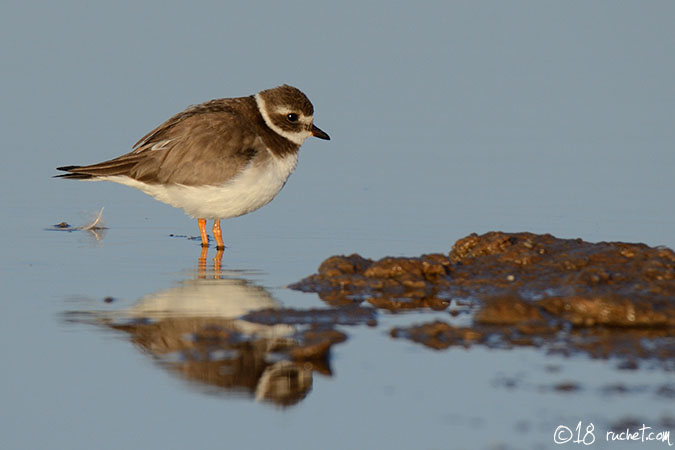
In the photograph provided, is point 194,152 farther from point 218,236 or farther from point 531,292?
point 531,292

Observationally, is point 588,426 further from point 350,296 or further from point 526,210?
point 526,210

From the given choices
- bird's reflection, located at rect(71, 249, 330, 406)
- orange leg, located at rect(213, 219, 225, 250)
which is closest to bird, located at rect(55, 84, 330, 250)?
orange leg, located at rect(213, 219, 225, 250)

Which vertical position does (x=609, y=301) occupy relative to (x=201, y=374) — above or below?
above

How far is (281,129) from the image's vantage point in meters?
10.7

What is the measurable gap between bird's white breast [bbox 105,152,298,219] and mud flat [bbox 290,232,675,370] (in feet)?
6.44

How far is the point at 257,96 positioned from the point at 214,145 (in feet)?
3.45

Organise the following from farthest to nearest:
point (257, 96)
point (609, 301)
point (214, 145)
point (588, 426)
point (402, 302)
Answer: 1. point (257, 96)
2. point (214, 145)
3. point (402, 302)
4. point (609, 301)
5. point (588, 426)

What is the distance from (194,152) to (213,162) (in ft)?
0.73

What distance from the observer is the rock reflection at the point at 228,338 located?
5.82 m

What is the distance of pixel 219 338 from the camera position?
21.6 ft

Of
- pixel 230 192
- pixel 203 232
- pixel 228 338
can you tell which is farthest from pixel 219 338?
pixel 203 232

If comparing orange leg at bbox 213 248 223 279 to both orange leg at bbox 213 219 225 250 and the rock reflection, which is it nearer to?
orange leg at bbox 213 219 225 250

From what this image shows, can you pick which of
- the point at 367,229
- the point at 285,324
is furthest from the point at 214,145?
the point at 285,324

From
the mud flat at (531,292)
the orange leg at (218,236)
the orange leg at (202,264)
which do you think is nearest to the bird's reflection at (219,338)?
the orange leg at (202,264)
